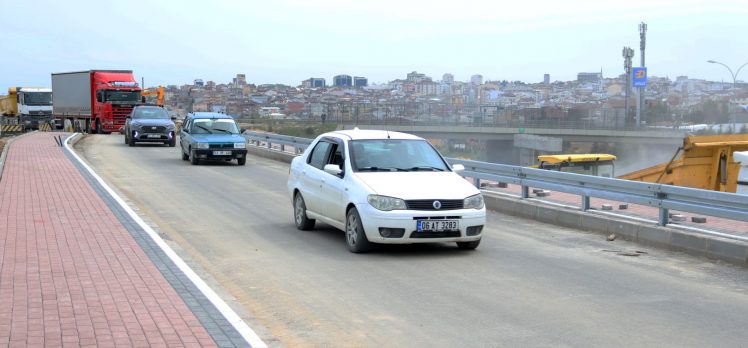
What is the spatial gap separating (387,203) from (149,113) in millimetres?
28784

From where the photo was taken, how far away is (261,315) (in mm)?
7641

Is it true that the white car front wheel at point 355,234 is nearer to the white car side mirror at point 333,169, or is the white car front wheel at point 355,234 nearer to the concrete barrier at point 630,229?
the white car side mirror at point 333,169

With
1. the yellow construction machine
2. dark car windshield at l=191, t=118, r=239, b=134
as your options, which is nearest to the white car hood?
the yellow construction machine

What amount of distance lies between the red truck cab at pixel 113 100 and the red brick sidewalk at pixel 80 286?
112 feet

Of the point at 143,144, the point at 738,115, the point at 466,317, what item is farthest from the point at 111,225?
the point at 738,115

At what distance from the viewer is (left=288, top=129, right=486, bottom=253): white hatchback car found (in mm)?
10523

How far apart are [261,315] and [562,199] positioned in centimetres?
936

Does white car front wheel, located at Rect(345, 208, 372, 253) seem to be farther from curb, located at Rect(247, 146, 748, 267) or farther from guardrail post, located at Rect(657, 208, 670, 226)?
guardrail post, located at Rect(657, 208, 670, 226)

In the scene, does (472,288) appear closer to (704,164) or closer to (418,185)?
Answer: (418,185)

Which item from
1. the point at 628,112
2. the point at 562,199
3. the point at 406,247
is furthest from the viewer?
the point at 628,112

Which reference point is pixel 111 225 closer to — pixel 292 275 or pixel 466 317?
pixel 292 275

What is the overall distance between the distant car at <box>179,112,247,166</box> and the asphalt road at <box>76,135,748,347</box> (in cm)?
1185

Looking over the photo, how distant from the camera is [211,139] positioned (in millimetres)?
26812

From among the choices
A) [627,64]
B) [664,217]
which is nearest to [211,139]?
[664,217]
